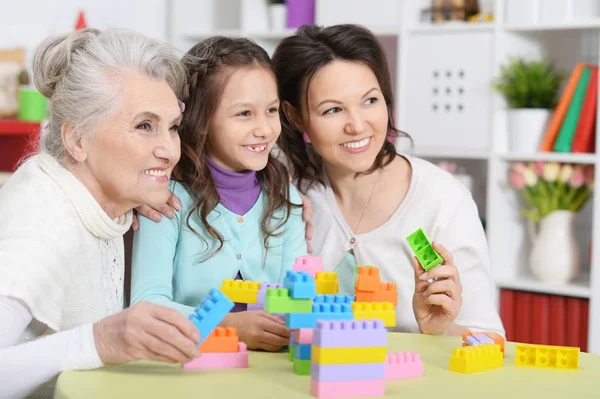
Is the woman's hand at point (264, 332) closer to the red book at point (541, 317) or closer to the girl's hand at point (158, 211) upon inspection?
the girl's hand at point (158, 211)

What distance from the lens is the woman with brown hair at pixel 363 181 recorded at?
83.5 inches

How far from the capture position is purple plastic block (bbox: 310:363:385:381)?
4.15 ft

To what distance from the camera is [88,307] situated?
1646mm

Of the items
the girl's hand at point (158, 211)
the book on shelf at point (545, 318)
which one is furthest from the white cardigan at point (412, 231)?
the book on shelf at point (545, 318)

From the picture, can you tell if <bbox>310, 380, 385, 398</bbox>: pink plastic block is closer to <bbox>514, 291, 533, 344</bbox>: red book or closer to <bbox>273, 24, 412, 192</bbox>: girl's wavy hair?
<bbox>273, 24, 412, 192</bbox>: girl's wavy hair

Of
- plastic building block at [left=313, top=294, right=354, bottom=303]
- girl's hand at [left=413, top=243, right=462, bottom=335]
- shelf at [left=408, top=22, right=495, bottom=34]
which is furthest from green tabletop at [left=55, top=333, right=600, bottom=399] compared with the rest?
shelf at [left=408, top=22, right=495, bottom=34]

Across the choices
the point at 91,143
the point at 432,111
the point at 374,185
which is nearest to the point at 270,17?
the point at 432,111

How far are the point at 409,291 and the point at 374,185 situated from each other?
11.6 inches

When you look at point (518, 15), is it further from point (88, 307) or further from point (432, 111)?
point (88, 307)

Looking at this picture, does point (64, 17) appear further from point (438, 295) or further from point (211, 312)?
point (211, 312)

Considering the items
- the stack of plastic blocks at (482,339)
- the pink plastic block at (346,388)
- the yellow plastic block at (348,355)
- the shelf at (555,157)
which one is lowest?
the pink plastic block at (346,388)

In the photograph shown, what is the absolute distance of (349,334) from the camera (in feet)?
4.18

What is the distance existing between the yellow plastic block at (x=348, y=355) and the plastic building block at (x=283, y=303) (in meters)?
0.09

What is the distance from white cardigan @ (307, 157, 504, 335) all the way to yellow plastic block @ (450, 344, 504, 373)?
0.61m
